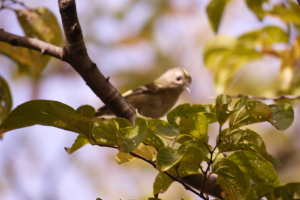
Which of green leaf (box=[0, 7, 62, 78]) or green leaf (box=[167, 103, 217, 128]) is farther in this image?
green leaf (box=[0, 7, 62, 78])

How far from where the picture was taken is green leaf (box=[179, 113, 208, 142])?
1017 mm

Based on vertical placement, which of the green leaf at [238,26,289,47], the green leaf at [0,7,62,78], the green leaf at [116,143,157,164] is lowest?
the green leaf at [116,143,157,164]

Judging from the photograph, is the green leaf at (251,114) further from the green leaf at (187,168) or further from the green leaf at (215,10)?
the green leaf at (215,10)

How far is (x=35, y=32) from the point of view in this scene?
1.97m

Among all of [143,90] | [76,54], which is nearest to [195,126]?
[76,54]

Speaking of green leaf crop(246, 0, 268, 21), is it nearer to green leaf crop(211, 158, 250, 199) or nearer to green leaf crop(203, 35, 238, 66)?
green leaf crop(203, 35, 238, 66)

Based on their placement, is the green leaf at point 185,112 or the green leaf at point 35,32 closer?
the green leaf at point 185,112

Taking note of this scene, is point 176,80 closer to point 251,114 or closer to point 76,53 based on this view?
point 76,53

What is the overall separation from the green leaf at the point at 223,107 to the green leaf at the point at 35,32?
4.75ft

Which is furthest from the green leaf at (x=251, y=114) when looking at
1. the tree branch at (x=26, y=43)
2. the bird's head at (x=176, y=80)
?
the bird's head at (x=176, y=80)

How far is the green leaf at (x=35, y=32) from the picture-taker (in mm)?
1950

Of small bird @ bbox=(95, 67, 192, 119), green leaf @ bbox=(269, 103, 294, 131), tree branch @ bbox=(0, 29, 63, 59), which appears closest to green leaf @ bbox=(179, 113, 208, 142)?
green leaf @ bbox=(269, 103, 294, 131)

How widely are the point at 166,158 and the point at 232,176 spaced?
0.28 m

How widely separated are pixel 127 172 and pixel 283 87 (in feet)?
13.8
